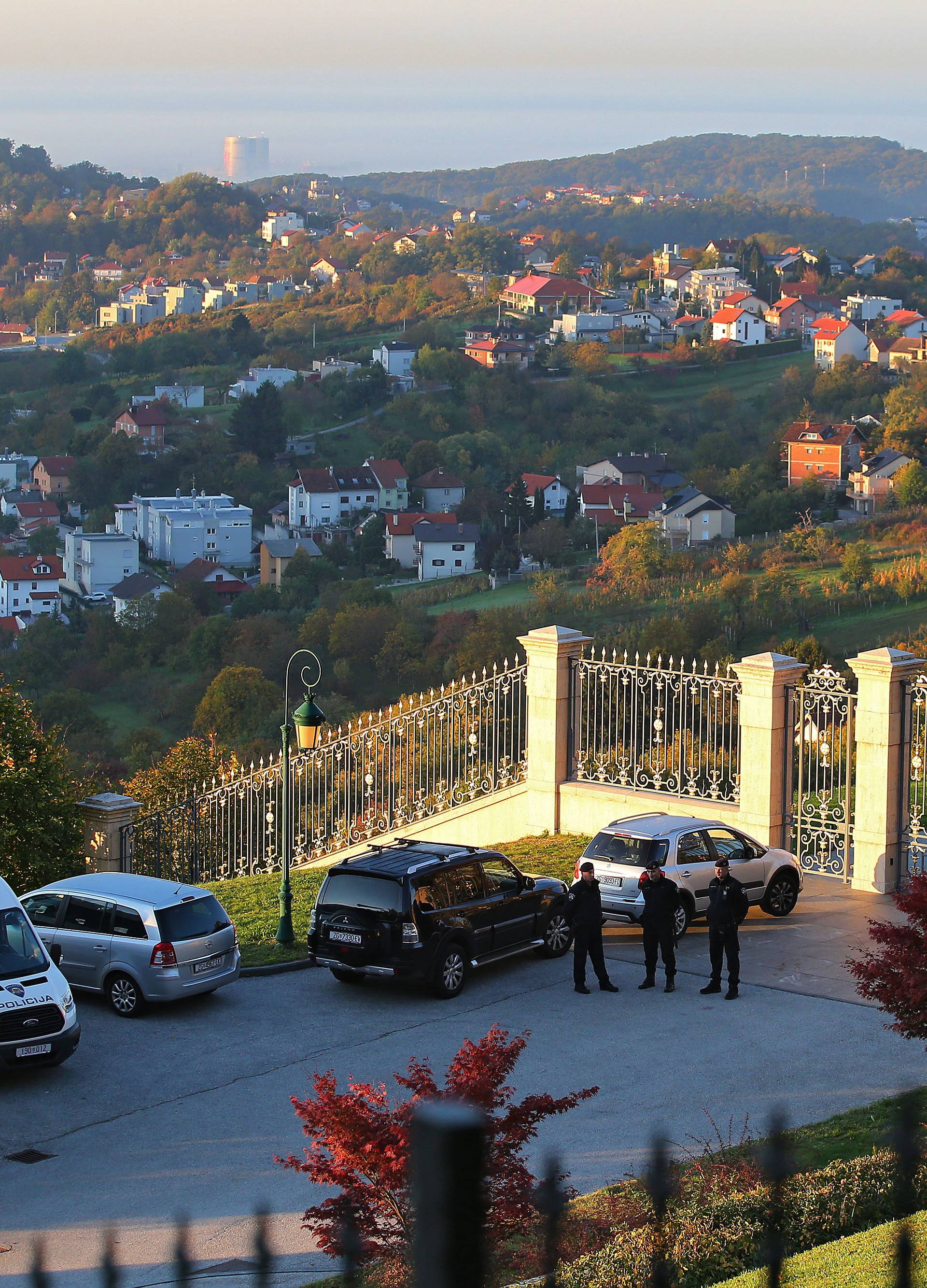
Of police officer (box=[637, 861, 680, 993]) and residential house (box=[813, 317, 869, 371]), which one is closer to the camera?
police officer (box=[637, 861, 680, 993])

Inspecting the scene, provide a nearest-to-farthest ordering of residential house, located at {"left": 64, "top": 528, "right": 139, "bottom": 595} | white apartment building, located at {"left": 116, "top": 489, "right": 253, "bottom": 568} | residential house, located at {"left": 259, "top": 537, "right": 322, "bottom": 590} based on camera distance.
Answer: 1. residential house, located at {"left": 259, "top": 537, "right": 322, "bottom": 590}
2. residential house, located at {"left": 64, "top": 528, "right": 139, "bottom": 595}
3. white apartment building, located at {"left": 116, "top": 489, "right": 253, "bottom": 568}

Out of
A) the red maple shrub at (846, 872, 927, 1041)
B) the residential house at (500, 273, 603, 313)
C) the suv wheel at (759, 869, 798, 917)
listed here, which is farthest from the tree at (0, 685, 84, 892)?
the residential house at (500, 273, 603, 313)

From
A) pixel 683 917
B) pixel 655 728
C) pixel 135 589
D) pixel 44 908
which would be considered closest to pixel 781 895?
pixel 683 917

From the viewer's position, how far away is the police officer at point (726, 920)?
12703mm

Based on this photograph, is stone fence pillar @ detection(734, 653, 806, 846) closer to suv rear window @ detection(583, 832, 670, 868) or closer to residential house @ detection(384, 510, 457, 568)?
suv rear window @ detection(583, 832, 670, 868)

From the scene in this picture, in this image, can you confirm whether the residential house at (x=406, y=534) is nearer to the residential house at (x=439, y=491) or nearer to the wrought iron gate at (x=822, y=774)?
the residential house at (x=439, y=491)

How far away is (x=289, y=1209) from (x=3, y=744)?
11.1m

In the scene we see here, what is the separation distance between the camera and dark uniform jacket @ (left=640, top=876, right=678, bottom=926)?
13.0 m

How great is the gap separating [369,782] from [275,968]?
4.75 meters

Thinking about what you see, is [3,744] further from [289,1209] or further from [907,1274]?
[907,1274]

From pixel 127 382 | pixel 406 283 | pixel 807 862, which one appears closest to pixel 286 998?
pixel 807 862

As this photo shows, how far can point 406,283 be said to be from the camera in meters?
178

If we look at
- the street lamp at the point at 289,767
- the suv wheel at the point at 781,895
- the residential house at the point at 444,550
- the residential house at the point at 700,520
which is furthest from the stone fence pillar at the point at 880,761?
the residential house at the point at 444,550

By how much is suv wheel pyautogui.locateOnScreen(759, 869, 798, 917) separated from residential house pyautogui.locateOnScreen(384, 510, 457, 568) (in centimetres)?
8672
